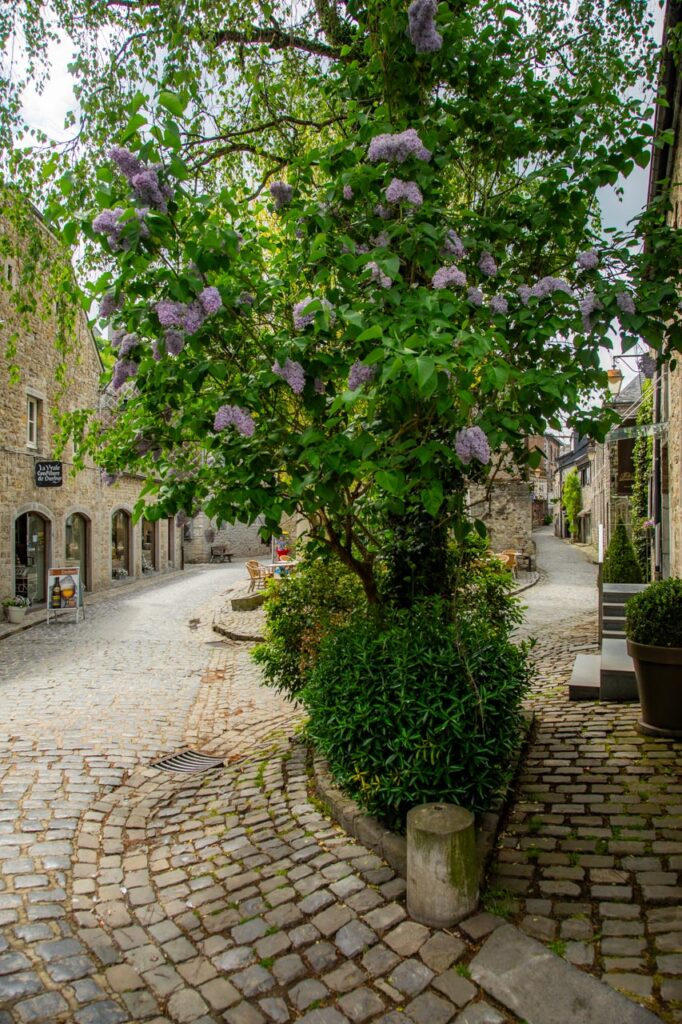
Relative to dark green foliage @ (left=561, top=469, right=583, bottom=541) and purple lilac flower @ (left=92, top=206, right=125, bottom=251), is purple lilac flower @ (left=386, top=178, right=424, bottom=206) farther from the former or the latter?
dark green foliage @ (left=561, top=469, right=583, bottom=541)

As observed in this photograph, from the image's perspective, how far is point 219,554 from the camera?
37188 millimetres

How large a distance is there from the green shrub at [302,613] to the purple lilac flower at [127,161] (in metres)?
3.54

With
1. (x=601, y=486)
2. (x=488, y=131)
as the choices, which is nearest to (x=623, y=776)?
(x=488, y=131)

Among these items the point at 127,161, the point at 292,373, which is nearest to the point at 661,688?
the point at 292,373

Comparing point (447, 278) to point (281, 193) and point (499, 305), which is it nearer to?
point (499, 305)

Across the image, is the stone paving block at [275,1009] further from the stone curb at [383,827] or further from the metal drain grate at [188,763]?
the metal drain grate at [188,763]

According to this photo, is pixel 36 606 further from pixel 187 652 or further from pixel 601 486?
pixel 601 486

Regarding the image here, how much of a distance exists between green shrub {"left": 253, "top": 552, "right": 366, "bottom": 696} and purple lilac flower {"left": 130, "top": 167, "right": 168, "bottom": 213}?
3.45m

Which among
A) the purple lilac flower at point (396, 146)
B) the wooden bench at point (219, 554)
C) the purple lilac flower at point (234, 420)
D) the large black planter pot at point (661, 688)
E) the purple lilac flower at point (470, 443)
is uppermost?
the purple lilac flower at point (396, 146)

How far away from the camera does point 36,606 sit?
698 inches

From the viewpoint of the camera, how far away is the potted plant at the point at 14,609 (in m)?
15.2

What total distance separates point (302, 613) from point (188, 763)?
5.32 ft

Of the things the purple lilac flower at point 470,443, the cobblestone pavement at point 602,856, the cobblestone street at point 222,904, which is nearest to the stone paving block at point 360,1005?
the cobblestone street at point 222,904

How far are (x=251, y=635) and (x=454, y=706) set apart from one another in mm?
9065
